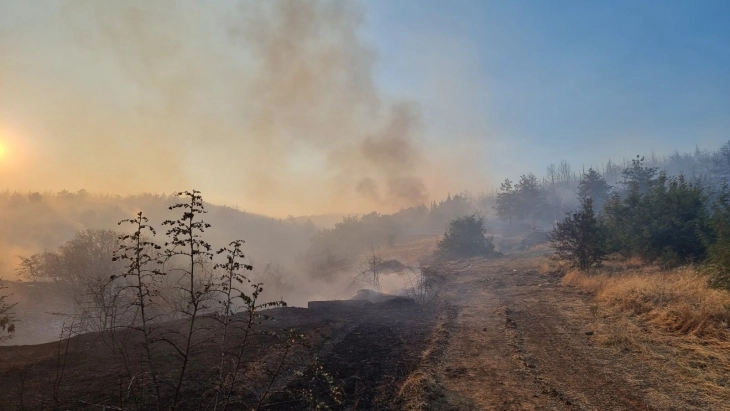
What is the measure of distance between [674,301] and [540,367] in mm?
6179

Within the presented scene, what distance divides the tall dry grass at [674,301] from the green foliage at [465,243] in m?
24.0

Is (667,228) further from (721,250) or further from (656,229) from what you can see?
(721,250)

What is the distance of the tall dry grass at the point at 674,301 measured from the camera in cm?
862

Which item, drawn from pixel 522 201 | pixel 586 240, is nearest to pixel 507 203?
pixel 522 201

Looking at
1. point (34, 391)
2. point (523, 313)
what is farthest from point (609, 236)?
point (34, 391)

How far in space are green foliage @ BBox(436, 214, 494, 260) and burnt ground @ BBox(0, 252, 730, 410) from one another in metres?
27.0

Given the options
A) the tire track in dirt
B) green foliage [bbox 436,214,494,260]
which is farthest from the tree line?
green foliage [bbox 436,214,494,260]

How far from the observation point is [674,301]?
10641 millimetres

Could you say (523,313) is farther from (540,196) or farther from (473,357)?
(540,196)

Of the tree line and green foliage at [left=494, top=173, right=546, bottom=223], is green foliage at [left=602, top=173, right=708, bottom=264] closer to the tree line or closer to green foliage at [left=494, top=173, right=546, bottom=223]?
the tree line

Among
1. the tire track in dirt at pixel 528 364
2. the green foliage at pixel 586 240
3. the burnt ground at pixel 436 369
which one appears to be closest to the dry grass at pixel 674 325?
the burnt ground at pixel 436 369

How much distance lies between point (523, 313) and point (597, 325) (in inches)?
114

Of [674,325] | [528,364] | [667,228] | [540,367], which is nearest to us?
[540,367]

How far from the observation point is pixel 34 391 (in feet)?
21.9
